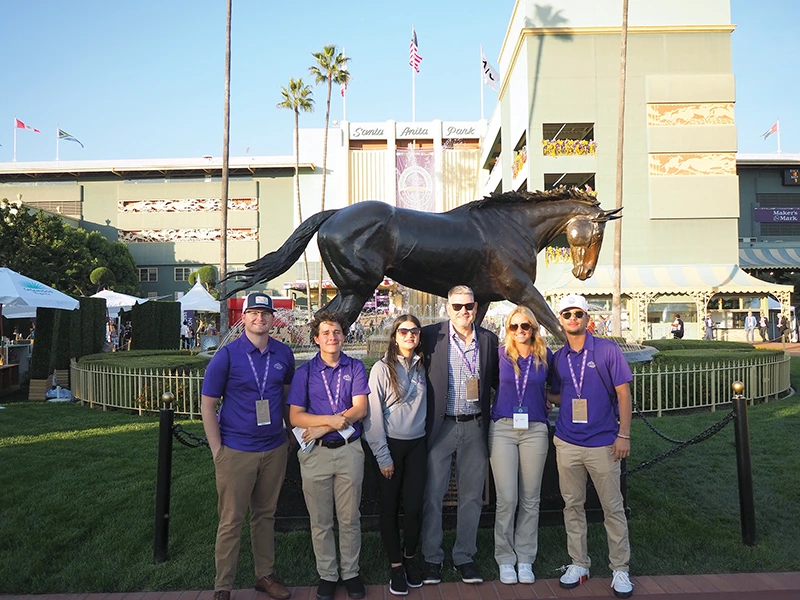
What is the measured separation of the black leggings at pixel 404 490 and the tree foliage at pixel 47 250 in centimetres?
4111

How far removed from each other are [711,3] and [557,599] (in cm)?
3236

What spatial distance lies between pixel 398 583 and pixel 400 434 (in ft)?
3.17

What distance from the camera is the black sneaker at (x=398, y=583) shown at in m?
3.62

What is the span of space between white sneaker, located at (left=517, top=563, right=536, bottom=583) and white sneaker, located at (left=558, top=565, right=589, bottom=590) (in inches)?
7.3

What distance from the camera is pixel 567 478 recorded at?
12.4 ft

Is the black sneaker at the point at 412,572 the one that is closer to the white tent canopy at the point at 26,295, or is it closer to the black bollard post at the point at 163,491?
the black bollard post at the point at 163,491

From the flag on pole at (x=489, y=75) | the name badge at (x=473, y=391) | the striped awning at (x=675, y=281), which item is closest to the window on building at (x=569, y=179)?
the striped awning at (x=675, y=281)

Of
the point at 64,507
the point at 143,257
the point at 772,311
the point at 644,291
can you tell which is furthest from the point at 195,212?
the point at 64,507

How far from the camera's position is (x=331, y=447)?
348 cm

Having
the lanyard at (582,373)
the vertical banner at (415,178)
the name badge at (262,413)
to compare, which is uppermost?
the vertical banner at (415,178)

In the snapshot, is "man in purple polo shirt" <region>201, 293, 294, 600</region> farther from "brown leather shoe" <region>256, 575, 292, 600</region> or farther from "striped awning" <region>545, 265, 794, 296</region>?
"striped awning" <region>545, 265, 794, 296</region>

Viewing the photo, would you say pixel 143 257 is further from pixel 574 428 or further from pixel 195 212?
pixel 574 428

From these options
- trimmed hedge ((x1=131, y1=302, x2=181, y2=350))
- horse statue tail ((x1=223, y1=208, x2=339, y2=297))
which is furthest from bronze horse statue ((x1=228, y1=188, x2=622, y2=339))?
trimmed hedge ((x1=131, y1=302, x2=181, y2=350))

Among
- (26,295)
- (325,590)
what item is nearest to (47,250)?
(26,295)
